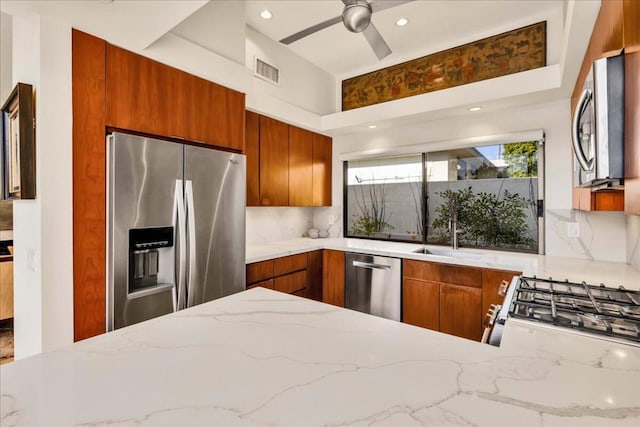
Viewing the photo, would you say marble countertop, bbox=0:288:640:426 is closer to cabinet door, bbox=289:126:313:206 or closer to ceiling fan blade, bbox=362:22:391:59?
ceiling fan blade, bbox=362:22:391:59

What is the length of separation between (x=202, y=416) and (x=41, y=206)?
4.96 feet

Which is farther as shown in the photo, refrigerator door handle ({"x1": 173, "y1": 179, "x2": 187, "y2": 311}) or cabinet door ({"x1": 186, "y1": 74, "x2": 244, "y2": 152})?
cabinet door ({"x1": 186, "y1": 74, "x2": 244, "y2": 152})

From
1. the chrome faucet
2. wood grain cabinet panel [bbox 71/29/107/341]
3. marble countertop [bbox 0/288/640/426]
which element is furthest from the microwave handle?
wood grain cabinet panel [bbox 71/29/107/341]

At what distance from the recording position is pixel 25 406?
1.85ft

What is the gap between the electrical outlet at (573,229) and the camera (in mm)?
2531

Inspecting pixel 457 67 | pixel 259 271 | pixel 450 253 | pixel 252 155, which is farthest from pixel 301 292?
pixel 457 67

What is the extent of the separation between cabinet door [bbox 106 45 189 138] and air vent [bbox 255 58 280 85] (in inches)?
41.3

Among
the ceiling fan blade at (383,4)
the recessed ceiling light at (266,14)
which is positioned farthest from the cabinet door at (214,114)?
the ceiling fan blade at (383,4)

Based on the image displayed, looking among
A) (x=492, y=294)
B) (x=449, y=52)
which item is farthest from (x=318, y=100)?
(x=492, y=294)

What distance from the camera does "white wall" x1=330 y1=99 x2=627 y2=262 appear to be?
2.40 m

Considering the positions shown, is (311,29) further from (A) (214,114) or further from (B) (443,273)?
(B) (443,273)

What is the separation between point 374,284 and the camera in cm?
301

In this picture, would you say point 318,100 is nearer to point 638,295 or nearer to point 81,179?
point 81,179

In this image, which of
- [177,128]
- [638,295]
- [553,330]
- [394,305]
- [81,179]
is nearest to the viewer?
[553,330]
